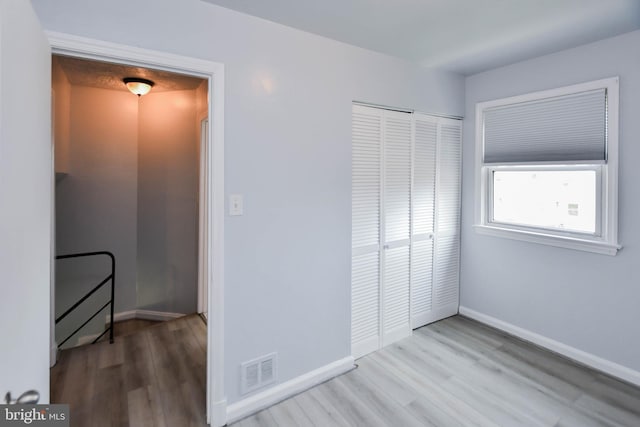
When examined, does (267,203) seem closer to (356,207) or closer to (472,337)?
(356,207)

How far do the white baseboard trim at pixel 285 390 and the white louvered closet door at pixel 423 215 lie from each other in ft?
3.24

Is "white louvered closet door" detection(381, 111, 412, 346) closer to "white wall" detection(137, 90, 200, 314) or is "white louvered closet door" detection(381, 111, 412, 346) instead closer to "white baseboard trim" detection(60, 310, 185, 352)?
"white wall" detection(137, 90, 200, 314)

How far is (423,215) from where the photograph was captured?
3141 millimetres

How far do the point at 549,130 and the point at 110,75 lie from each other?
12.6 ft

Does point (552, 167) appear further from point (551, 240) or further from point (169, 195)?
point (169, 195)

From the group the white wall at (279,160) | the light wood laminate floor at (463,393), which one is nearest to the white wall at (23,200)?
the white wall at (279,160)

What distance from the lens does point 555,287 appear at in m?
2.80

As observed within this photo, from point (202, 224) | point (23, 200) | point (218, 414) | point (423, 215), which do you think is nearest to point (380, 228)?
point (423, 215)

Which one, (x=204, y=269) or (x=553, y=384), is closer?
(x=553, y=384)

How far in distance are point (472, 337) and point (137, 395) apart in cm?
274

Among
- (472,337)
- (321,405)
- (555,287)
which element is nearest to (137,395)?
(321,405)

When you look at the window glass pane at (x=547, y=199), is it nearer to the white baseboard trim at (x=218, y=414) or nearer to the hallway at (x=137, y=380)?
the white baseboard trim at (x=218, y=414)

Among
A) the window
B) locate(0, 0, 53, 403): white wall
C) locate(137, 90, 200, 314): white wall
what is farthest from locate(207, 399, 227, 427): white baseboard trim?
the window

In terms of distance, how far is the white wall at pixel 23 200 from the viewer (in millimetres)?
1012
